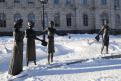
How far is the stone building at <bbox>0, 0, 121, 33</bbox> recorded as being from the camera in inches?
2207

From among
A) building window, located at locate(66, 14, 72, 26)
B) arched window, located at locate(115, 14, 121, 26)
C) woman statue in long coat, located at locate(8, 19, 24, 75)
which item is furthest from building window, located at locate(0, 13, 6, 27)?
woman statue in long coat, located at locate(8, 19, 24, 75)

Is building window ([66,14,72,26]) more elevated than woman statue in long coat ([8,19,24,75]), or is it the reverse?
woman statue in long coat ([8,19,24,75])

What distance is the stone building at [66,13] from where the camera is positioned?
184 ft

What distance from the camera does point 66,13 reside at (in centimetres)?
5866

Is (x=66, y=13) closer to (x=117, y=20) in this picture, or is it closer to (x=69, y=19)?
(x=69, y=19)

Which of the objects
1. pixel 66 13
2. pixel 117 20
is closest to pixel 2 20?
pixel 66 13

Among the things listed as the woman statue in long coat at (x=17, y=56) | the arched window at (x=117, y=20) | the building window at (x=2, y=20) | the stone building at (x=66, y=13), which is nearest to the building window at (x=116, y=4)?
the stone building at (x=66, y=13)

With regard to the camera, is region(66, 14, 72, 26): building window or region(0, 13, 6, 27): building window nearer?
region(0, 13, 6, 27): building window

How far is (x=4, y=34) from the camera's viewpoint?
5450 centimetres

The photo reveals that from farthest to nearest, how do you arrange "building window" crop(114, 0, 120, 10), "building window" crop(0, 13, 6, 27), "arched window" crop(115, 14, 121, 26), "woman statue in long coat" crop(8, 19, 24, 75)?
"building window" crop(114, 0, 120, 10) → "arched window" crop(115, 14, 121, 26) → "building window" crop(0, 13, 6, 27) → "woman statue in long coat" crop(8, 19, 24, 75)

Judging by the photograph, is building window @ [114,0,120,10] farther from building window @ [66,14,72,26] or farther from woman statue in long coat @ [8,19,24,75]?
woman statue in long coat @ [8,19,24,75]

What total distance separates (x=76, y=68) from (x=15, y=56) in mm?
2438

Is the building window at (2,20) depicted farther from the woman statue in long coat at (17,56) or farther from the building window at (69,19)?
the woman statue in long coat at (17,56)

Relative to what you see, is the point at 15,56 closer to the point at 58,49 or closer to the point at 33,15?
the point at 58,49
